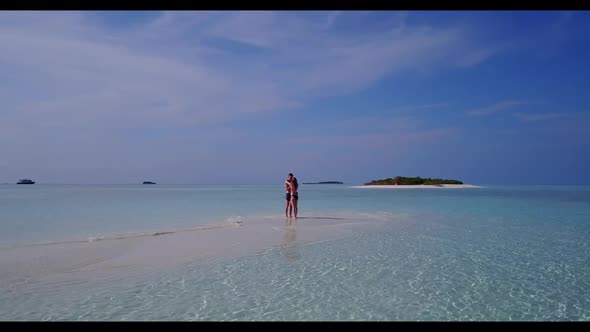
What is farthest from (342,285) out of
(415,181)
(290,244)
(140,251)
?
(415,181)

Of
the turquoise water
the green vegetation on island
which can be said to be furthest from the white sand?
the green vegetation on island

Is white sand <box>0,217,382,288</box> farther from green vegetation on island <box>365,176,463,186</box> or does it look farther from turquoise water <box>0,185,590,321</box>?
green vegetation on island <box>365,176,463,186</box>

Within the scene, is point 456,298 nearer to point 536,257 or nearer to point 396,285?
point 396,285

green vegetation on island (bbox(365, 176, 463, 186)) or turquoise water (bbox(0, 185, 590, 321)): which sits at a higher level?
green vegetation on island (bbox(365, 176, 463, 186))

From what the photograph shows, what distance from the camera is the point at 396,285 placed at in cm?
629

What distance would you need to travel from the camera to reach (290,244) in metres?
9.95

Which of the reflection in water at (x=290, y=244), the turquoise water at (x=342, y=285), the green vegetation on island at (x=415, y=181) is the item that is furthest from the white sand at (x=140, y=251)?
the green vegetation on island at (x=415, y=181)

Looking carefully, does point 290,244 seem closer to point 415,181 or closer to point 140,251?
point 140,251

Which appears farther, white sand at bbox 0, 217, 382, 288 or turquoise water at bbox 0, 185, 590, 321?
white sand at bbox 0, 217, 382, 288

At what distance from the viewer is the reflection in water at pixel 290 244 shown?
8564 millimetres

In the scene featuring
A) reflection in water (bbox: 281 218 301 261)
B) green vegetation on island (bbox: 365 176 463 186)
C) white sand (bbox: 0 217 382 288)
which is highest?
green vegetation on island (bbox: 365 176 463 186)

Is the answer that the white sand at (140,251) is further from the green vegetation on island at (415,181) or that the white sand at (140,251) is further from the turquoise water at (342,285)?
the green vegetation on island at (415,181)

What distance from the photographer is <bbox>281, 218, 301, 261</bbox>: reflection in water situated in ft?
28.1
